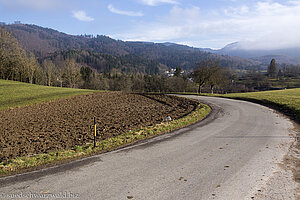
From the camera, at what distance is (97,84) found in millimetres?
77938

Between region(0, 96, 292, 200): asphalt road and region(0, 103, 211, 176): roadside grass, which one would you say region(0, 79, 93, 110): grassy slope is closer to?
region(0, 103, 211, 176): roadside grass

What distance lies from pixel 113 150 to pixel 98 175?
2.21 meters

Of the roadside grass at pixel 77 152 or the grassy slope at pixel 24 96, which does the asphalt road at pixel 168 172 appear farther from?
the grassy slope at pixel 24 96

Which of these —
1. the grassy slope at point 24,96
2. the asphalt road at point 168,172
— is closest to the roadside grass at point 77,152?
the asphalt road at point 168,172

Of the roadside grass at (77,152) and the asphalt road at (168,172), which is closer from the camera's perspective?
the asphalt road at (168,172)

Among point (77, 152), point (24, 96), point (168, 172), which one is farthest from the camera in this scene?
point (24, 96)

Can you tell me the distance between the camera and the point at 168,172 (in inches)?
237

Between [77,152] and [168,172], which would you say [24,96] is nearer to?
[77,152]

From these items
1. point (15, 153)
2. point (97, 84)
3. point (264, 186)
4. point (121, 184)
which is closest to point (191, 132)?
point (264, 186)

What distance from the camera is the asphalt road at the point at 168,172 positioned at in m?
4.91

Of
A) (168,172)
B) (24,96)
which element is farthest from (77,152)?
(24,96)

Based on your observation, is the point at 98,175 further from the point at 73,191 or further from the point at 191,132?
the point at 191,132

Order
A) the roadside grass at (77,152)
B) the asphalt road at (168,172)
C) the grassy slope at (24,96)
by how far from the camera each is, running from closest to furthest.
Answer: the asphalt road at (168,172) < the roadside grass at (77,152) < the grassy slope at (24,96)

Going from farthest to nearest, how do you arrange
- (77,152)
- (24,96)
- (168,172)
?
(24,96)
(77,152)
(168,172)
